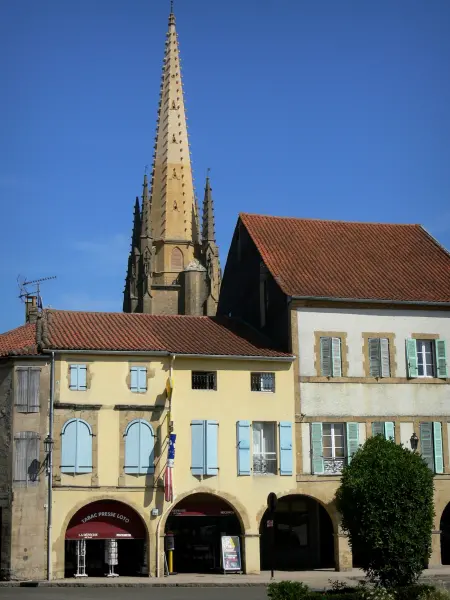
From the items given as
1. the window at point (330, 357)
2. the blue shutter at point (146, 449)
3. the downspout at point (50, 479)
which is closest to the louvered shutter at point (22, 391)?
the downspout at point (50, 479)

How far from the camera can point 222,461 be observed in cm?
3647

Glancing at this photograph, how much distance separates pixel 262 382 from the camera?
124ft

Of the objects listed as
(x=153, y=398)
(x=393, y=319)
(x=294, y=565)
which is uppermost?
(x=393, y=319)

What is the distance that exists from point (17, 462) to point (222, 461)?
7.20m

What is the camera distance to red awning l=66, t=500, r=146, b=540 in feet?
116

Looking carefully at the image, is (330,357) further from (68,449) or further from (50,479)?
(50,479)

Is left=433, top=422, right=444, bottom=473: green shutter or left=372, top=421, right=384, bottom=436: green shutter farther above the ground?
left=372, top=421, right=384, bottom=436: green shutter

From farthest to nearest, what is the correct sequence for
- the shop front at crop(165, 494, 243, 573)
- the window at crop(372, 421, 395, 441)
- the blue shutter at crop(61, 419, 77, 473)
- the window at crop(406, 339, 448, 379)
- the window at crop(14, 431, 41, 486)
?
the window at crop(406, 339, 448, 379)
the window at crop(372, 421, 395, 441)
the shop front at crop(165, 494, 243, 573)
the blue shutter at crop(61, 419, 77, 473)
the window at crop(14, 431, 41, 486)

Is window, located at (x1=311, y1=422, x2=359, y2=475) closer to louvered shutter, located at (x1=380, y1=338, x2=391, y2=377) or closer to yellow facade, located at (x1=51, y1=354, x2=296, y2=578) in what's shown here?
yellow facade, located at (x1=51, y1=354, x2=296, y2=578)

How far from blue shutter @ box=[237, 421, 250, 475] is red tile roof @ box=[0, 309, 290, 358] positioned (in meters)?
2.71

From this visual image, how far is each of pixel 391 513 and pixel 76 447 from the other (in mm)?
12145

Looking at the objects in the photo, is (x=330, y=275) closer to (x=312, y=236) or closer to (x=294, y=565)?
(x=312, y=236)

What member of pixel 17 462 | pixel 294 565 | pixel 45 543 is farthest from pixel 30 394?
pixel 294 565

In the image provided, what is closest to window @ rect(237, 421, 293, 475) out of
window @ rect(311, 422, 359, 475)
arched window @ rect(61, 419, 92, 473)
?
window @ rect(311, 422, 359, 475)
